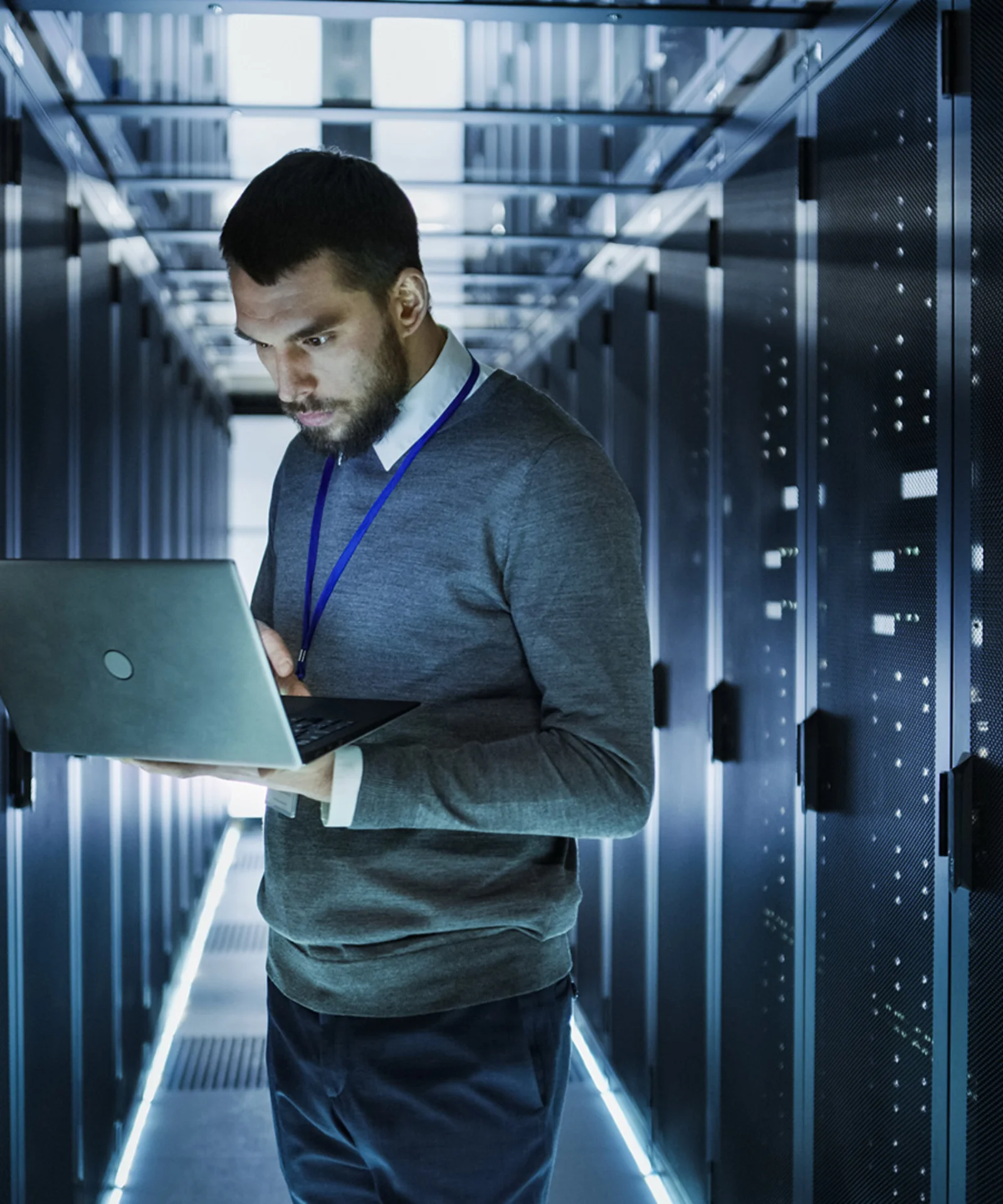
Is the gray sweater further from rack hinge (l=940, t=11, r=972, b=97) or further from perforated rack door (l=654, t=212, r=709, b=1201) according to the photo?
perforated rack door (l=654, t=212, r=709, b=1201)

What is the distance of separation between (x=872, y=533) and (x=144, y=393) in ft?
10.1

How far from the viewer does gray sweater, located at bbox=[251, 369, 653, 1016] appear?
123 centimetres

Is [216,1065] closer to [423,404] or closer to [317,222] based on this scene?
[423,404]

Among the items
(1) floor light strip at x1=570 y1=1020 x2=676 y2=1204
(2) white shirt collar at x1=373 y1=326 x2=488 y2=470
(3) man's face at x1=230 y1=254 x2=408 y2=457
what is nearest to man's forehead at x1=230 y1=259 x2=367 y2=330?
(3) man's face at x1=230 y1=254 x2=408 y2=457

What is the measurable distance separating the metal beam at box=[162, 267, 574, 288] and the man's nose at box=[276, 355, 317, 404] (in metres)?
3.34

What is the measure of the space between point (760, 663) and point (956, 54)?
1.32 metres

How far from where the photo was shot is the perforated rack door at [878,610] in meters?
1.81

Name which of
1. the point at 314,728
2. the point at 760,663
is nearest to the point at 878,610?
the point at 760,663

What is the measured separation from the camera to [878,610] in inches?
77.7

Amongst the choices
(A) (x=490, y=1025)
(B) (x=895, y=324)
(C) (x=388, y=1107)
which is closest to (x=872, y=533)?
(B) (x=895, y=324)

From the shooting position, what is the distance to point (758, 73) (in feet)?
8.42

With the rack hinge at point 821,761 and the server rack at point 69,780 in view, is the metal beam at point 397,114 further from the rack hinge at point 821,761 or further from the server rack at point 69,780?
the rack hinge at point 821,761

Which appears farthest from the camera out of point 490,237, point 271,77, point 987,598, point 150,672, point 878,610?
point 490,237

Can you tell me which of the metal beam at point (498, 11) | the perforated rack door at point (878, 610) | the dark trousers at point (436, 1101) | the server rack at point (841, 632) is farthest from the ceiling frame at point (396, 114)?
the dark trousers at point (436, 1101)
